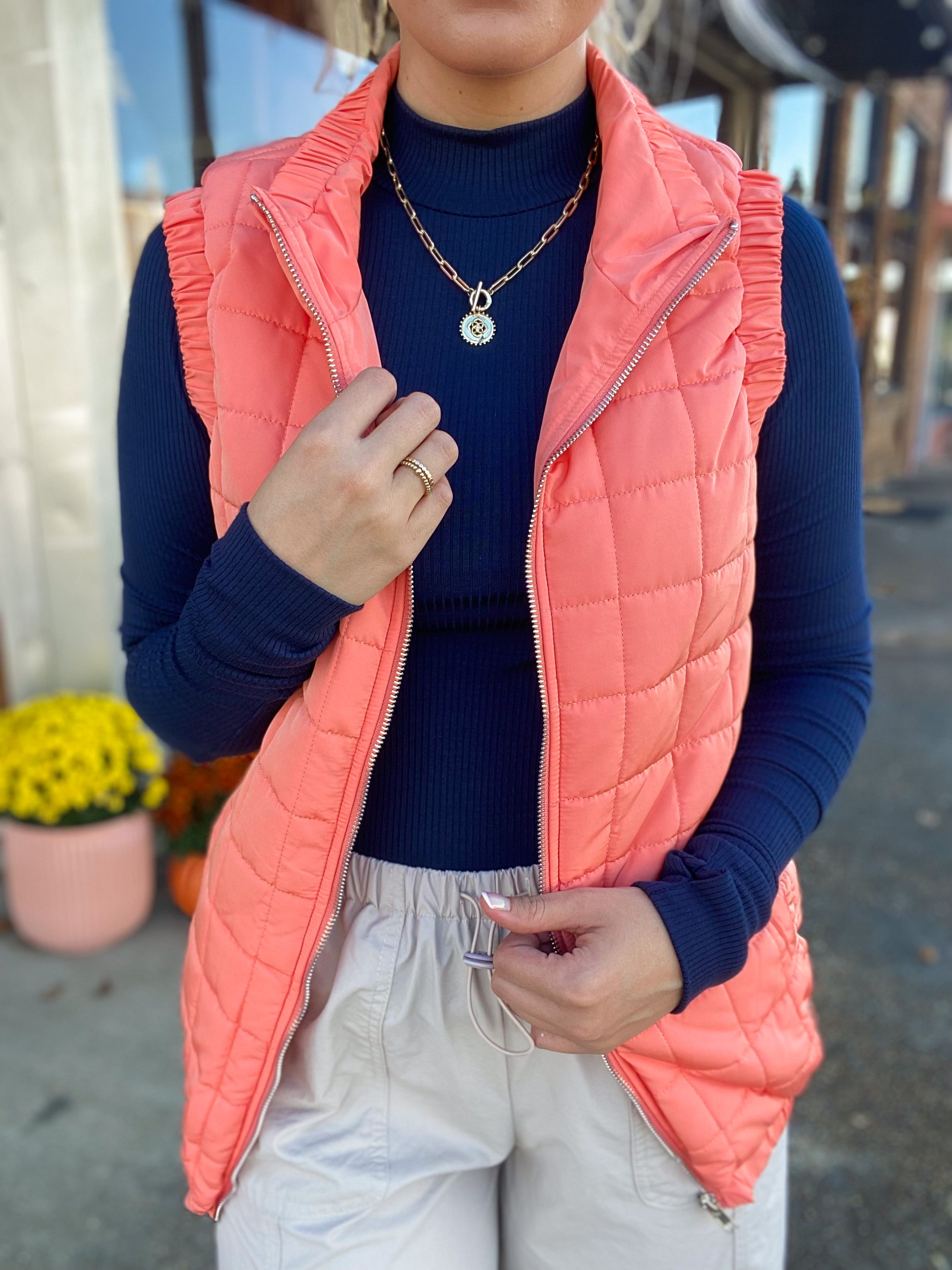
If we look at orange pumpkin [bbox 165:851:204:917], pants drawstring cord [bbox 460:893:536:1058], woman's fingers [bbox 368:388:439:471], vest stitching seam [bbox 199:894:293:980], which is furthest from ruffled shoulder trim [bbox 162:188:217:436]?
orange pumpkin [bbox 165:851:204:917]

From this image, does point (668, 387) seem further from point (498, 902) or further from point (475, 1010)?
point (475, 1010)

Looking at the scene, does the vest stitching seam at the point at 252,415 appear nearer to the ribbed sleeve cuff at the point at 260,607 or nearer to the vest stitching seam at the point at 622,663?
the ribbed sleeve cuff at the point at 260,607

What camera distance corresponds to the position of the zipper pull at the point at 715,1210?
1.17m

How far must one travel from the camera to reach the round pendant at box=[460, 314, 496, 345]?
111cm

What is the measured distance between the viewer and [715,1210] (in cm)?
117

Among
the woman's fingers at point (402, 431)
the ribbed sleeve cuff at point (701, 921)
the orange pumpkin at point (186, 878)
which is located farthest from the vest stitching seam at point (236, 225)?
the orange pumpkin at point (186, 878)

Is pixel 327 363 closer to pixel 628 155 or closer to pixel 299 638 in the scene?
pixel 299 638

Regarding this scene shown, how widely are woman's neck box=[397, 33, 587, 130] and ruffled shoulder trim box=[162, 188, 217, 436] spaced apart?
31 cm

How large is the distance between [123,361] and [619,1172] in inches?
43.5

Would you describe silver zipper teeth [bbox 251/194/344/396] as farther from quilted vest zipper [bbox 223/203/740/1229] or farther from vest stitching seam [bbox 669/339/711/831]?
vest stitching seam [bbox 669/339/711/831]

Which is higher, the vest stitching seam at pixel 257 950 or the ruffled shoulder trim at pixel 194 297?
the ruffled shoulder trim at pixel 194 297

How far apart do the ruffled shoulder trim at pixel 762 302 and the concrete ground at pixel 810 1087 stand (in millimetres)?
608

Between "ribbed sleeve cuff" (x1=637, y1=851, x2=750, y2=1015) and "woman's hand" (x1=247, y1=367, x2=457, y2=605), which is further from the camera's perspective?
"ribbed sleeve cuff" (x1=637, y1=851, x2=750, y2=1015)

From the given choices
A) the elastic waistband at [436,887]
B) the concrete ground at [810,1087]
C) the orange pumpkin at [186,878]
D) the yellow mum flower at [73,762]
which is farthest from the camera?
the yellow mum flower at [73,762]
